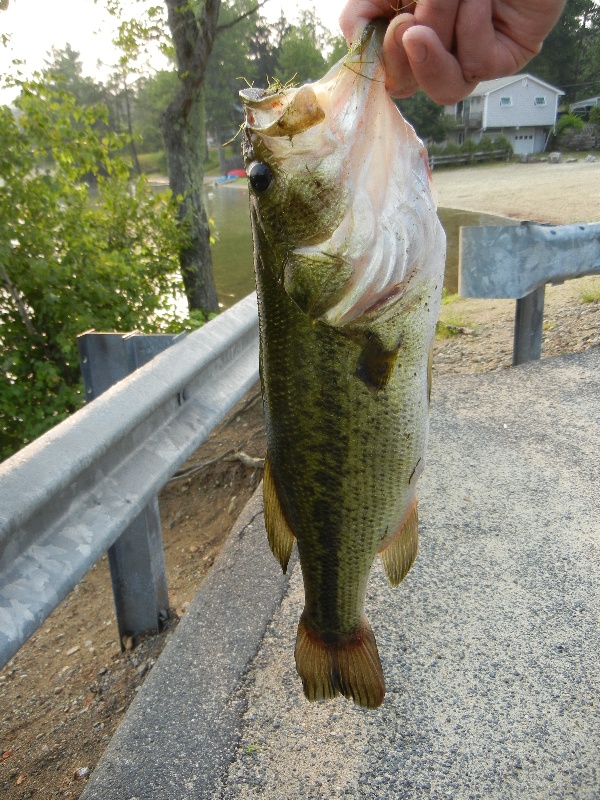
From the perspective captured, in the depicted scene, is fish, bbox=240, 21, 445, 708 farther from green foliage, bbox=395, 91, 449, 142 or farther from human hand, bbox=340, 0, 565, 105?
green foliage, bbox=395, 91, 449, 142

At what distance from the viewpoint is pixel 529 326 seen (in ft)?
16.2

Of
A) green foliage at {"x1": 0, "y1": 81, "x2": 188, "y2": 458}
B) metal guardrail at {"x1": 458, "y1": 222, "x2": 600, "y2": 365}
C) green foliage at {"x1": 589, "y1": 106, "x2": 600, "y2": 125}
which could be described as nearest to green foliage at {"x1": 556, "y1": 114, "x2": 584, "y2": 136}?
green foliage at {"x1": 589, "y1": 106, "x2": 600, "y2": 125}

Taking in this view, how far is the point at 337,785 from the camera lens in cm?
191

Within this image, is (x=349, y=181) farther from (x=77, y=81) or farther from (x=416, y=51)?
(x=77, y=81)

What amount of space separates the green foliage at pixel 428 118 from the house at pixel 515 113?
121 inches

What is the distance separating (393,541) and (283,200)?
3.19ft

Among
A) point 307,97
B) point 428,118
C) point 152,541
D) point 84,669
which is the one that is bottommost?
point 84,669

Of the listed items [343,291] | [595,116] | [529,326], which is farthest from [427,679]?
[595,116]

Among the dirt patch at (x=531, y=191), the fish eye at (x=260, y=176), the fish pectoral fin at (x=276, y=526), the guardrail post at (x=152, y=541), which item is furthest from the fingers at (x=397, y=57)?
the dirt patch at (x=531, y=191)

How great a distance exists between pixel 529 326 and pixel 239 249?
17.0m

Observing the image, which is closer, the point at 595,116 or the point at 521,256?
the point at 521,256

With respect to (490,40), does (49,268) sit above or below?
below

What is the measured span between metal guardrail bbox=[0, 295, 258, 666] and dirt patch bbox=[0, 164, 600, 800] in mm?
937

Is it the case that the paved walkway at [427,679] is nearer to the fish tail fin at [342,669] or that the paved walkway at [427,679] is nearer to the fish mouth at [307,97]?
the fish tail fin at [342,669]
